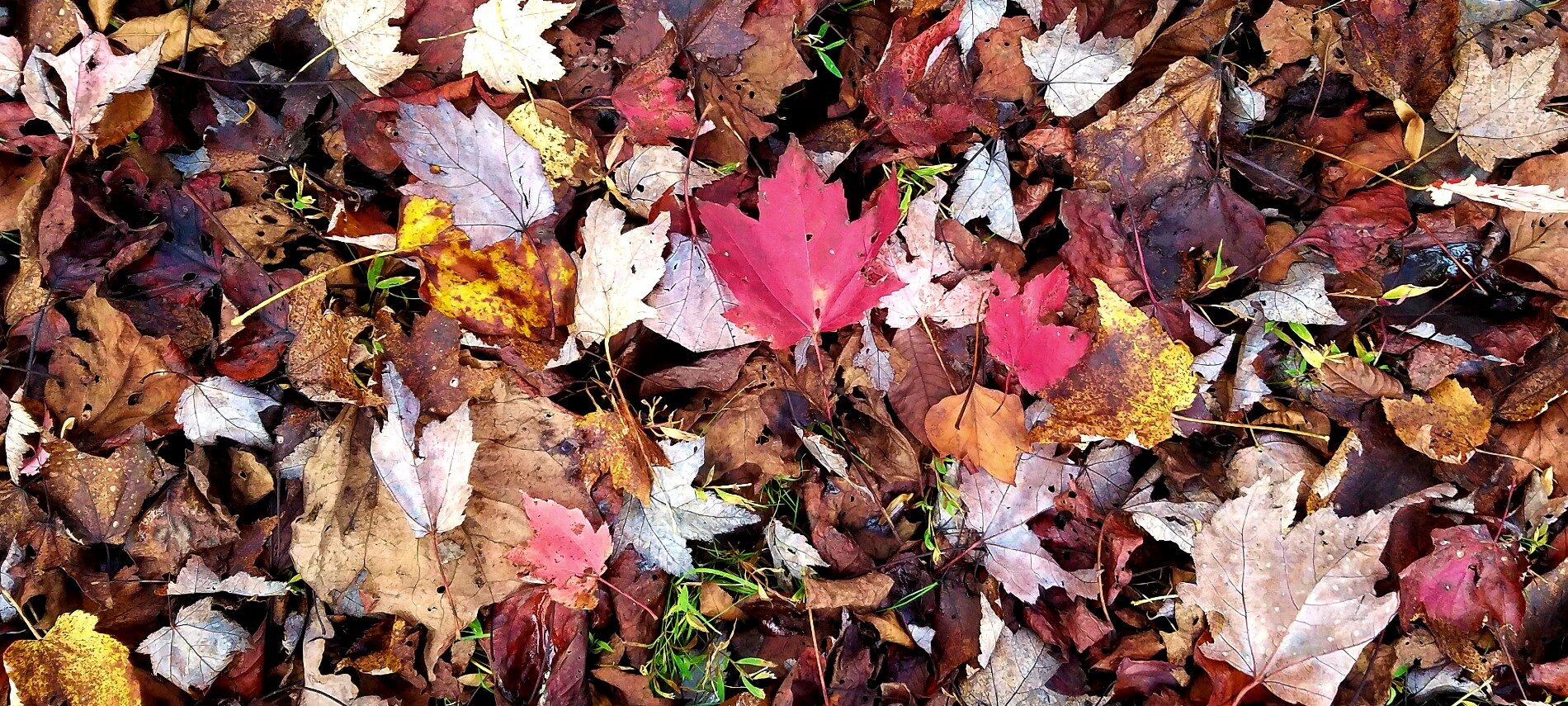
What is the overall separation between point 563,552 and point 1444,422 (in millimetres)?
1926

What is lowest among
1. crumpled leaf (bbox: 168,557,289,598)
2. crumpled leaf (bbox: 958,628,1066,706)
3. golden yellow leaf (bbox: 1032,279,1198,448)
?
crumpled leaf (bbox: 958,628,1066,706)

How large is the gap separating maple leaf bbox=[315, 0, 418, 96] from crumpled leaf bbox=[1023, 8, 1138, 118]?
1.28m

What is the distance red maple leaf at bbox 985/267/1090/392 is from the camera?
155 cm

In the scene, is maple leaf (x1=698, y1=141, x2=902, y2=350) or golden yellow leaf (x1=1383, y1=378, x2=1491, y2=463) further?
golden yellow leaf (x1=1383, y1=378, x2=1491, y2=463)

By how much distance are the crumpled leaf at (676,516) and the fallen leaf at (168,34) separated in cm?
125

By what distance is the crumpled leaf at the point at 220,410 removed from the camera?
63.4 inches

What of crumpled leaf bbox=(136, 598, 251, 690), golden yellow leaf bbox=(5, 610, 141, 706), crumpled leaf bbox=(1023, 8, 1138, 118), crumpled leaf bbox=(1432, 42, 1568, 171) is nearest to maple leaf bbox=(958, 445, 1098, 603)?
crumpled leaf bbox=(1023, 8, 1138, 118)

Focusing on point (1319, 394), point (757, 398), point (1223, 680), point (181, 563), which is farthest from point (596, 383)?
point (1319, 394)

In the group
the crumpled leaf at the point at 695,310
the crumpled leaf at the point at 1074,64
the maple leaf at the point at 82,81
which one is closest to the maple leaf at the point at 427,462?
the crumpled leaf at the point at 695,310

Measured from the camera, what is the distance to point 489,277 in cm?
158

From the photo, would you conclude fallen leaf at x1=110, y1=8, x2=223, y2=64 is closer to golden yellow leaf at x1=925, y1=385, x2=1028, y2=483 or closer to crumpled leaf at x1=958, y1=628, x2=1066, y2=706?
golden yellow leaf at x1=925, y1=385, x2=1028, y2=483

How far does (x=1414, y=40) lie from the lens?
1717mm

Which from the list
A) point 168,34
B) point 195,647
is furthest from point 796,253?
point 195,647

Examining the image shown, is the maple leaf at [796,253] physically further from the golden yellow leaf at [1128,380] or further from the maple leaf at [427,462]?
the maple leaf at [427,462]
